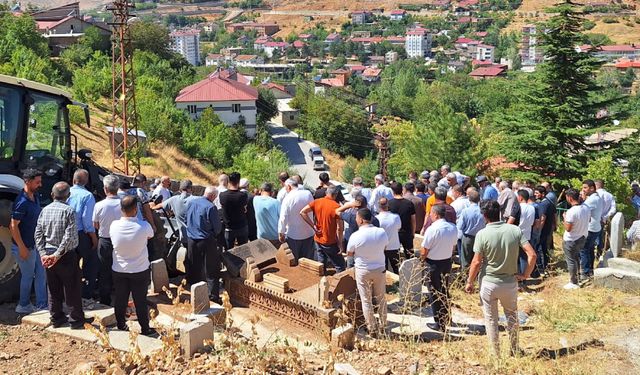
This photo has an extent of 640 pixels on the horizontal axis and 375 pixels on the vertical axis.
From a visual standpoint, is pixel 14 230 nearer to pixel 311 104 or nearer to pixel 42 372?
pixel 42 372

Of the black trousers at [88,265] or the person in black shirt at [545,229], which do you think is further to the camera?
the person in black shirt at [545,229]

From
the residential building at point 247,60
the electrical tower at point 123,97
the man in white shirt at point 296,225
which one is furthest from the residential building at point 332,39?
the man in white shirt at point 296,225

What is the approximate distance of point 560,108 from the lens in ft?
66.9

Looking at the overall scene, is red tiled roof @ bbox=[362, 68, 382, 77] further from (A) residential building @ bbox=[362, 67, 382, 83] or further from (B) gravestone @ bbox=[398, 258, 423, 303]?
(B) gravestone @ bbox=[398, 258, 423, 303]

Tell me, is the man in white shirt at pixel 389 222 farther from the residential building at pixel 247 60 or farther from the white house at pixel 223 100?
the residential building at pixel 247 60

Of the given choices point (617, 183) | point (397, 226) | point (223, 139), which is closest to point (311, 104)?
point (223, 139)

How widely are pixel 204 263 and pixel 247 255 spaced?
2.31ft

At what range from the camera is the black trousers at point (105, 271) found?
6992 millimetres

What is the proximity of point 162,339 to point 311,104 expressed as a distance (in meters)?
64.8

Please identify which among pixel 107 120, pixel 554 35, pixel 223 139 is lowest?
pixel 223 139

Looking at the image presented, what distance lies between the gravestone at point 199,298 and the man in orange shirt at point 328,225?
6.58ft

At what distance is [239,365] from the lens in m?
5.50

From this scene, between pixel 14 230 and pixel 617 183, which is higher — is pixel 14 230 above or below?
above

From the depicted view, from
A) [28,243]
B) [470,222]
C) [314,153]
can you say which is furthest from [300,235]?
[314,153]
